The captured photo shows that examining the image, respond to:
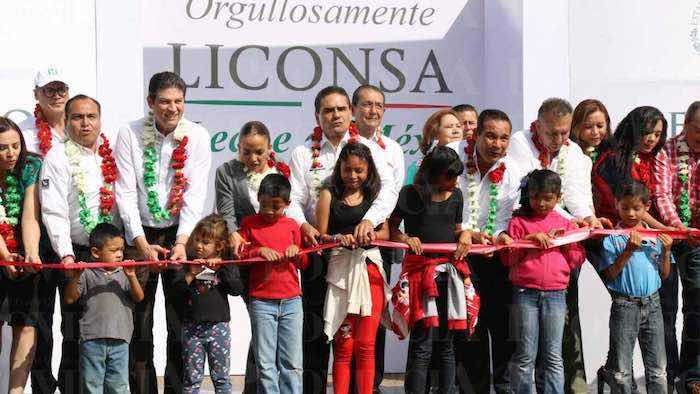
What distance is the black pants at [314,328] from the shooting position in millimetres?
8250

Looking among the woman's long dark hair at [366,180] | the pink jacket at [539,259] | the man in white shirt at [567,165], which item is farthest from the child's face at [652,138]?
the woman's long dark hair at [366,180]

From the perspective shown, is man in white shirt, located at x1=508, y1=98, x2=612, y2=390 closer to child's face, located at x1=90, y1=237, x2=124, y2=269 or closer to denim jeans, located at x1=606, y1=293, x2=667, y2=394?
denim jeans, located at x1=606, y1=293, x2=667, y2=394

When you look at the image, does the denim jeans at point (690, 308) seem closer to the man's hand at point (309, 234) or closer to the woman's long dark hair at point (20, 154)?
the man's hand at point (309, 234)

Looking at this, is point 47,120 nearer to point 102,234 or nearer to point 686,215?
point 102,234

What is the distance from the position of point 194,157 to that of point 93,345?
127 cm

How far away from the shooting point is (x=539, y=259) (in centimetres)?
803

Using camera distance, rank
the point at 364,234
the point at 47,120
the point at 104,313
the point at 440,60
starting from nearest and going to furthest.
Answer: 1. the point at 104,313
2. the point at 364,234
3. the point at 47,120
4. the point at 440,60

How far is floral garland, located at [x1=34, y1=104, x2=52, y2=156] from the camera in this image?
28.4 feet

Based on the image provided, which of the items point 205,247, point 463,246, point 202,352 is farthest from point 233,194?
point 463,246

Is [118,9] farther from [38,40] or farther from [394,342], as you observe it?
[394,342]

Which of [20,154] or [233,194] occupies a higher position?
[20,154]

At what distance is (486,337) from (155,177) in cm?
219

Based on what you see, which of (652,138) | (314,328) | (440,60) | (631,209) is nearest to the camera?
(631,209)

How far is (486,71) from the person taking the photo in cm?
1052
